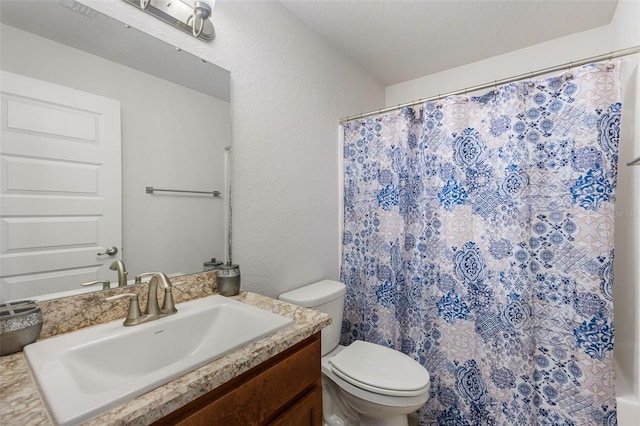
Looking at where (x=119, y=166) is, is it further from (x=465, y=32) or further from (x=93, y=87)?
(x=465, y=32)

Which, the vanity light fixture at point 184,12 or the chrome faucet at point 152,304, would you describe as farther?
the vanity light fixture at point 184,12

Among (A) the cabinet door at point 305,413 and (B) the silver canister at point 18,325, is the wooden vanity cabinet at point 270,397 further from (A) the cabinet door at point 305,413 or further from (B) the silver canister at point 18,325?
(B) the silver canister at point 18,325

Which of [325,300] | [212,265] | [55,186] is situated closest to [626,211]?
[325,300]

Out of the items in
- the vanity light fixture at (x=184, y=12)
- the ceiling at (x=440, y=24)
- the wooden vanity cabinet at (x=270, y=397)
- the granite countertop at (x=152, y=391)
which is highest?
the ceiling at (x=440, y=24)

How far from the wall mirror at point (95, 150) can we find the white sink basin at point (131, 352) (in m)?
0.21

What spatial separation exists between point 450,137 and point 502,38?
0.93 metres

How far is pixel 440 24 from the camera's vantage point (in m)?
1.71

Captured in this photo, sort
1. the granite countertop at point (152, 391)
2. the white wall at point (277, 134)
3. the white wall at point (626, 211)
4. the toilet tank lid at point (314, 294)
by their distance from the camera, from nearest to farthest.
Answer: the granite countertop at point (152, 391) < the white wall at point (626, 211) < the white wall at point (277, 134) < the toilet tank lid at point (314, 294)

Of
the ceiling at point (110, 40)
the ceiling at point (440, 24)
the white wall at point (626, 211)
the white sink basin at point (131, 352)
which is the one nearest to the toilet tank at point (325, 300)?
the white sink basin at point (131, 352)

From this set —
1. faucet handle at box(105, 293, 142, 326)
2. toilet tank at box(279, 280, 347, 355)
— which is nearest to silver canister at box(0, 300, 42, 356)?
faucet handle at box(105, 293, 142, 326)

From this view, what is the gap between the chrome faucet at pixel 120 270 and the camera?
958 mm

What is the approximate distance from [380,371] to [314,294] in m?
0.49

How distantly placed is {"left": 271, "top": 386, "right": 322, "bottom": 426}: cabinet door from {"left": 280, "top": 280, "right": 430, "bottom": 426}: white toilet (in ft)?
1.26

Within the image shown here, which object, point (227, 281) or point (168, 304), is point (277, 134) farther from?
point (168, 304)
